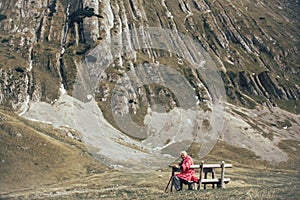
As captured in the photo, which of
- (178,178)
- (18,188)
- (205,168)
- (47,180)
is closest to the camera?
(178,178)

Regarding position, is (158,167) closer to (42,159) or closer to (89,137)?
(42,159)

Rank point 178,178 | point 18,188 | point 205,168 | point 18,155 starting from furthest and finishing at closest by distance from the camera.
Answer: point 18,155 → point 18,188 → point 205,168 → point 178,178

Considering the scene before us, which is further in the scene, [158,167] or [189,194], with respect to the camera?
[158,167]

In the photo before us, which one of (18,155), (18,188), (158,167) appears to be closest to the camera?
(18,188)

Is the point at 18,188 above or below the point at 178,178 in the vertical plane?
below

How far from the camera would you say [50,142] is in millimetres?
155125

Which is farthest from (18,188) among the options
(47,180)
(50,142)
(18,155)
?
(50,142)

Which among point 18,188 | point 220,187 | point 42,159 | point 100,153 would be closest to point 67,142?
point 100,153

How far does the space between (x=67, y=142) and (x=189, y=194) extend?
13741 centimetres

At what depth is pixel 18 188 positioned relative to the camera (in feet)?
380

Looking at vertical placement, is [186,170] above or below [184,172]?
above

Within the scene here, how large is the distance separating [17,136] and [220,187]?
121073mm

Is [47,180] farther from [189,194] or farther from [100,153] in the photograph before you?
[189,194]

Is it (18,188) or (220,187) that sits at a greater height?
(220,187)
